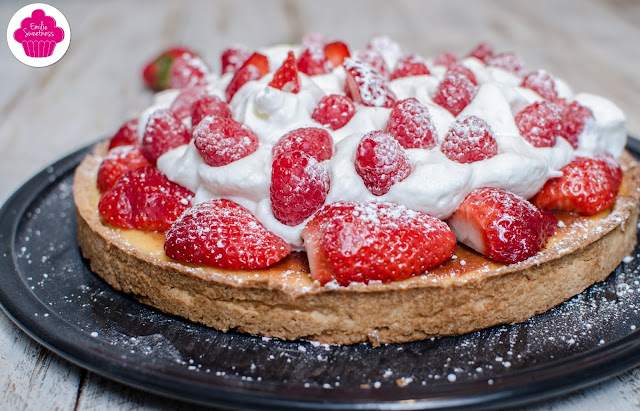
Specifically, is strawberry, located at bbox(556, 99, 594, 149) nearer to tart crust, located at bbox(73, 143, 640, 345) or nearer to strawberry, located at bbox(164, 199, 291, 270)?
tart crust, located at bbox(73, 143, 640, 345)

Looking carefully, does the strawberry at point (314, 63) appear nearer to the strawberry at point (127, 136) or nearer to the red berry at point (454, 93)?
the red berry at point (454, 93)

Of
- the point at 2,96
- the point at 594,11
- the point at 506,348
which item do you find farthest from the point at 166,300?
the point at 594,11

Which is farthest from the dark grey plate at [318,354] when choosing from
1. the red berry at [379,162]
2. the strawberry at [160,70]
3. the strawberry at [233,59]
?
the strawberry at [160,70]

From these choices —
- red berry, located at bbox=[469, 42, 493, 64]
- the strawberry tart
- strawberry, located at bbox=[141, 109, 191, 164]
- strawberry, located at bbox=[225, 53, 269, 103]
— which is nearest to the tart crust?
the strawberry tart

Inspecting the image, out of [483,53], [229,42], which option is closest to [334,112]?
[483,53]

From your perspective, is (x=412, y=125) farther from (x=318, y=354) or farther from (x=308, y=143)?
(x=318, y=354)

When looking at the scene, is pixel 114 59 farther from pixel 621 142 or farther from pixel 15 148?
pixel 621 142

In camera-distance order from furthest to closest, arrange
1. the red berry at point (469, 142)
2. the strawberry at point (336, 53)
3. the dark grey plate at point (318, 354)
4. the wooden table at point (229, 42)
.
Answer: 1. the wooden table at point (229, 42)
2. the strawberry at point (336, 53)
3. the red berry at point (469, 142)
4. the dark grey plate at point (318, 354)
